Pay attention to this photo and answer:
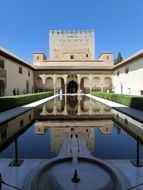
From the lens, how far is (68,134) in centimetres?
852

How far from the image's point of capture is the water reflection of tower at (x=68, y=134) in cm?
702

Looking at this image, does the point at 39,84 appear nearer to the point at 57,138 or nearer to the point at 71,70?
the point at 71,70

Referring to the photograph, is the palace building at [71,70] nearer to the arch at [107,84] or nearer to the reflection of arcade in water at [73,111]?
the arch at [107,84]

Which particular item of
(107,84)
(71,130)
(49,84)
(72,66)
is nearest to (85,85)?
(107,84)

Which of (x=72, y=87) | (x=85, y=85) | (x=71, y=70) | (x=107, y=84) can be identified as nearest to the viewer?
(x=71, y=70)

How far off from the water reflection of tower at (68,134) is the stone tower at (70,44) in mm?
41945

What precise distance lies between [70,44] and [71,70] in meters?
10.0

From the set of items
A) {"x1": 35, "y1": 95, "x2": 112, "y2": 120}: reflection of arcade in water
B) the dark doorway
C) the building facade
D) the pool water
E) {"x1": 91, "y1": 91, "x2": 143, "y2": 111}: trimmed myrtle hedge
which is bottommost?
the pool water

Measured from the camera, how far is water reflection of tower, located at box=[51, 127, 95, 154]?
7020mm

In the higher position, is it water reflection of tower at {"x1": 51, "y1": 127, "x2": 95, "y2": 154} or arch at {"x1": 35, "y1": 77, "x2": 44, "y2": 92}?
arch at {"x1": 35, "y1": 77, "x2": 44, "y2": 92}

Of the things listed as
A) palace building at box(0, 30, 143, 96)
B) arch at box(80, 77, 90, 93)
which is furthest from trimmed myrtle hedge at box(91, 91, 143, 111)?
arch at box(80, 77, 90, 93)

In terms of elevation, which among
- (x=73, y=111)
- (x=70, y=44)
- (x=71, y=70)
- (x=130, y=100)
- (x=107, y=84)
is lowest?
(x=73, y=111)

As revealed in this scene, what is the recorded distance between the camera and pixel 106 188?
4.02m

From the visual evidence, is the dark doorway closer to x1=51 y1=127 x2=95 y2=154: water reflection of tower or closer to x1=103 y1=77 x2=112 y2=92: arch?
x1=103 y1=77 x2=112 y2=92: arch
